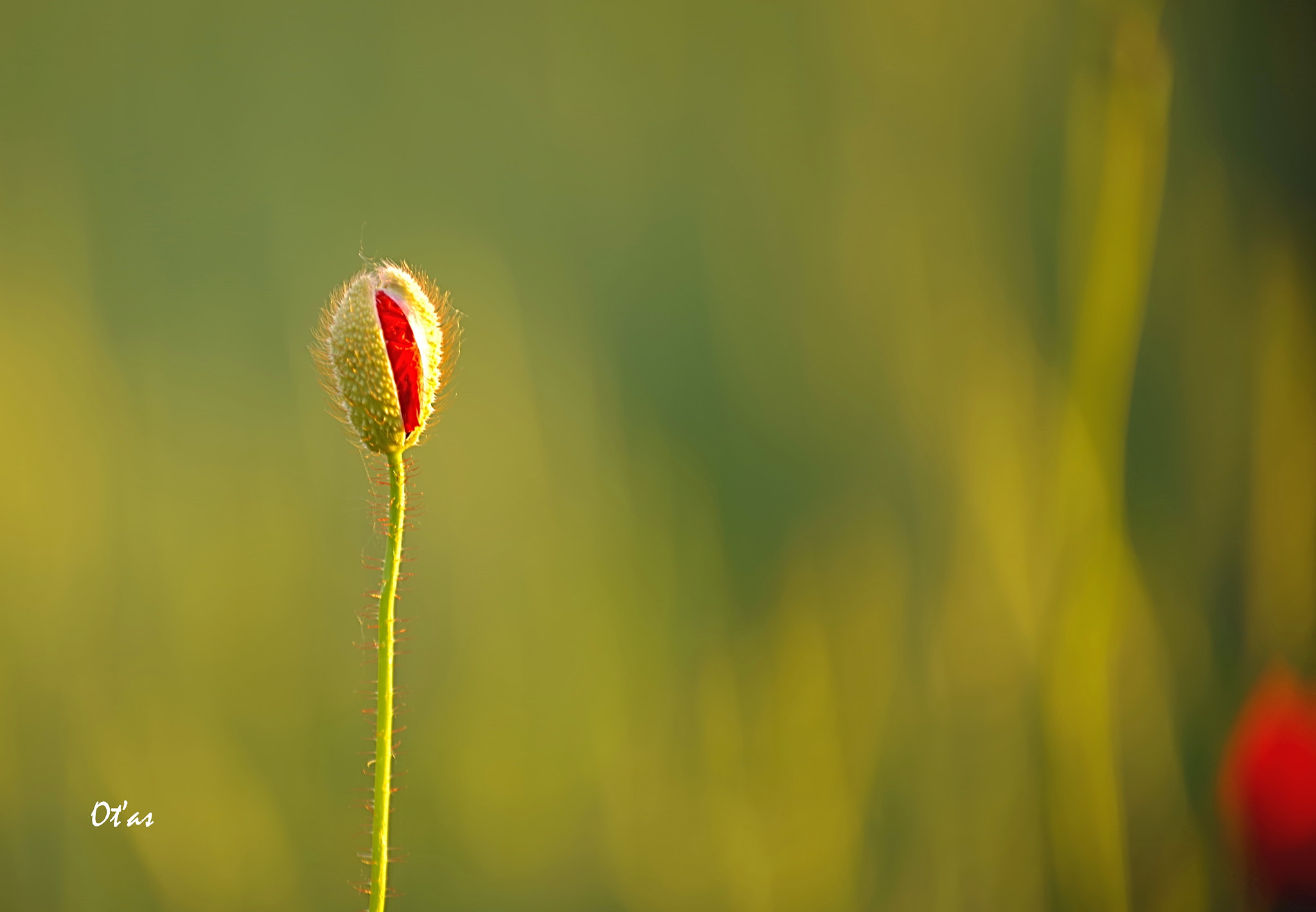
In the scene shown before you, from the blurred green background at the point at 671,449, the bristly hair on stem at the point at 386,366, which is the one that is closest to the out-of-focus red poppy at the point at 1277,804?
the blurred green background at the point at 671,449

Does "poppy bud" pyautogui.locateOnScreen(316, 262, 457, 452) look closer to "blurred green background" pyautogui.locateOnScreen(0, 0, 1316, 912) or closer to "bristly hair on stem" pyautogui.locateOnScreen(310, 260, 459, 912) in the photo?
"bristly hair on stem" pyautogui.locateOnScreen(310, 260, 459, 912)

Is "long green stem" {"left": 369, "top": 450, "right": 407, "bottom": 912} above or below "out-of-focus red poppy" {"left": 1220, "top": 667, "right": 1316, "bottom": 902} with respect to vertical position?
above

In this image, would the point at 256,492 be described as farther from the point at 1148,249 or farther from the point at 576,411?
the point at 1148,249

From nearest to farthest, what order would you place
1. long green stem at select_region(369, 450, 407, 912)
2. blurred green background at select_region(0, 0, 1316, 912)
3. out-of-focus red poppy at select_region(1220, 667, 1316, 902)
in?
long green stem at select_region(369, 450, 407, 912)
out-of-focus red poppy at select_region(1220, 667, 1316, 902)
blurred green background at select_region(0, 0, 1316, 912)

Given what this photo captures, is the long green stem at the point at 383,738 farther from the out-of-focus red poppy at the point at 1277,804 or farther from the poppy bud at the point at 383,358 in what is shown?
the out-of-focus red poppy at the point at 1277,804

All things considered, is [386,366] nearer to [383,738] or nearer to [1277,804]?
[383,738]

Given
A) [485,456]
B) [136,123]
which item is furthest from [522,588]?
[136,123]

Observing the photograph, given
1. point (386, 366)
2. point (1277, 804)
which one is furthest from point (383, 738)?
point (1277, 804)

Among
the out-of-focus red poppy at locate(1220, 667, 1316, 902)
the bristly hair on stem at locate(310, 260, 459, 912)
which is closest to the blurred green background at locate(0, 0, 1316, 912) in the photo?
the out-of-focus red poppy at locate(1220, 667, 1316, 902)
